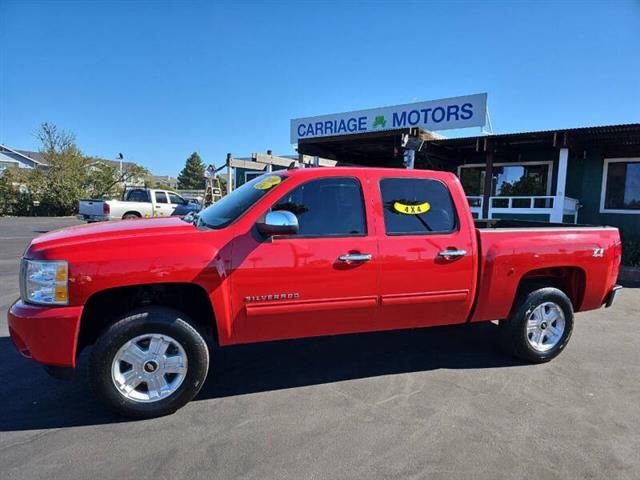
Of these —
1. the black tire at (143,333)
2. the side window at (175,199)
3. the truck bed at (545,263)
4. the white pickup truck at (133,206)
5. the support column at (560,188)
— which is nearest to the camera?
the black tire at (143,333)

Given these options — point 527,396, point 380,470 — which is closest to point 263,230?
point 380,470

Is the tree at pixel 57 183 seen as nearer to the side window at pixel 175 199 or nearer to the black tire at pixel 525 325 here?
the side window at pixel 175 199

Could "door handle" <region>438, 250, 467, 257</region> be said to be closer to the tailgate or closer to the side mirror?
the side mirror

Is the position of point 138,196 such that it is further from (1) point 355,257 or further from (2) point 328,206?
(1) point 355,257

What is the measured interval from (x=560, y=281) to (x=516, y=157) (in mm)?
11425

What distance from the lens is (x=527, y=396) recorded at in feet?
12.2

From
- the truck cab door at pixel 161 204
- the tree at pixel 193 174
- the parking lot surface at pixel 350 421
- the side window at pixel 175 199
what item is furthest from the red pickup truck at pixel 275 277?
the tree at pixel 193 174

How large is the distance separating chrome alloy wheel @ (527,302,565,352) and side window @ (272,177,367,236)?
2.15m

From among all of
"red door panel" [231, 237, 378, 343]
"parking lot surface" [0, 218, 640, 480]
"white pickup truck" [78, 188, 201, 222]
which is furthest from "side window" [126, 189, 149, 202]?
"red door panel" [231, 237, 378, 343]

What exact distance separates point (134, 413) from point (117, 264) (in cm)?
111

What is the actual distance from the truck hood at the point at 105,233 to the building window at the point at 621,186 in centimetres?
1398

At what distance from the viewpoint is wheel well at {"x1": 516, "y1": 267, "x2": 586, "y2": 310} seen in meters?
4.52

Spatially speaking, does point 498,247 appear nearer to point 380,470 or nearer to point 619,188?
point 380,470

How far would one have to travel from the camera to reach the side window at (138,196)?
19.7 metres
